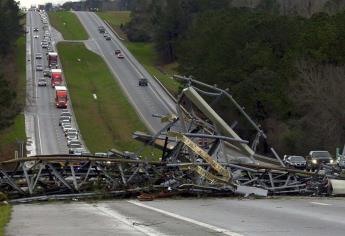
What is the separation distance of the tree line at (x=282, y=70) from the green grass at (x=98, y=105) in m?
10.2

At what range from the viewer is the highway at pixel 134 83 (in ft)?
323

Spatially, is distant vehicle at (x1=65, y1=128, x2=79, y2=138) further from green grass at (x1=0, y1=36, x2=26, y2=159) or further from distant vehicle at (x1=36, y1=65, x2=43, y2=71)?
distant vehicle at (x1=36, y1=65, x2=43, y2=71)

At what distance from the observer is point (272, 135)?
2899 inches

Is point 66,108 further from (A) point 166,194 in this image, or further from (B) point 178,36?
(A) point 166,194

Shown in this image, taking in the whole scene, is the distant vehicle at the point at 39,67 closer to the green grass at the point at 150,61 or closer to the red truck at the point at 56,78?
the red truck at the point at 56,78

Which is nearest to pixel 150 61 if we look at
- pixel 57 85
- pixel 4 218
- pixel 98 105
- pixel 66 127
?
pixel 57 85

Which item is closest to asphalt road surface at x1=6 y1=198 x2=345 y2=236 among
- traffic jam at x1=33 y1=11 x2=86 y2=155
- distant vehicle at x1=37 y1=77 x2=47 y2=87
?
traffic jam at x1=33 y1=11 x2=86 y2=155

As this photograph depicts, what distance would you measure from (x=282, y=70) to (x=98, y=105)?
31.7 metres

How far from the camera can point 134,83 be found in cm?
12069

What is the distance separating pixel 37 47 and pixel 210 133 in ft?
402

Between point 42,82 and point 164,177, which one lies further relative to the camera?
point 42,82

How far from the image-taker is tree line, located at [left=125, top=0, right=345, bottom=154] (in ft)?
225

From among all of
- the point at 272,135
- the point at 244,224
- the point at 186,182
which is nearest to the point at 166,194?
the point at 186,182

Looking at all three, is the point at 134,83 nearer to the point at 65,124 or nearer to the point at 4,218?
the point at 65,124
